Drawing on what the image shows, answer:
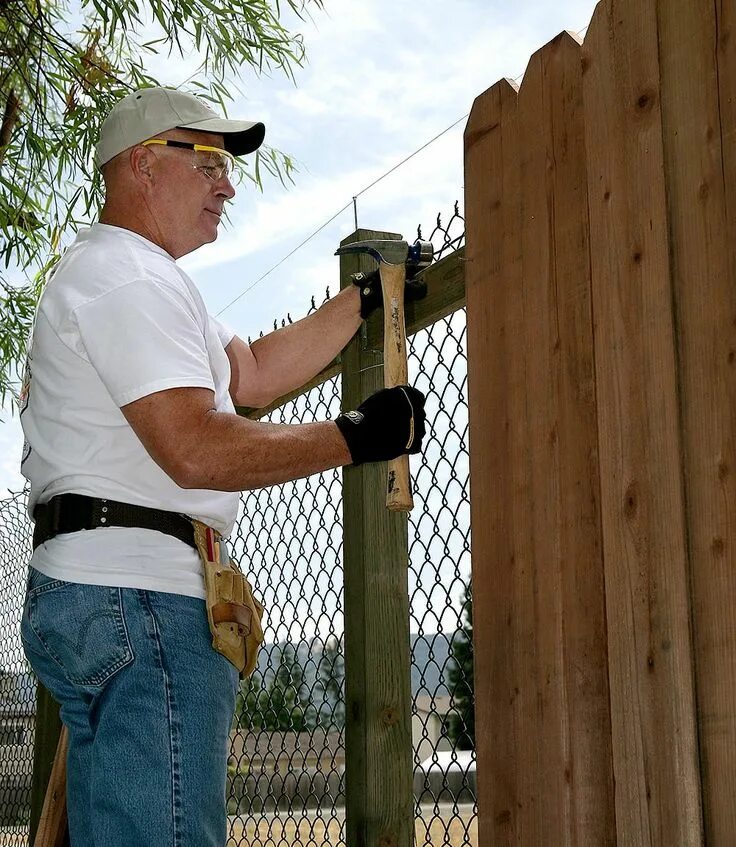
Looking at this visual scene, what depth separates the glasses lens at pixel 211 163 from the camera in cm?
267

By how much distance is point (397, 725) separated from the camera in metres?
2.48

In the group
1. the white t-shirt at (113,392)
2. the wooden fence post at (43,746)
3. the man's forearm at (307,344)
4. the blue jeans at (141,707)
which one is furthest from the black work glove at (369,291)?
the wooden fence post at (43,746)

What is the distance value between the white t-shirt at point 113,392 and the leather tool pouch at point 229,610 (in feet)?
0.11

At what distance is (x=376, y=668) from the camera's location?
2496 millimetres

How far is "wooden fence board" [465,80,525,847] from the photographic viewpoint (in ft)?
Answer: 6.62

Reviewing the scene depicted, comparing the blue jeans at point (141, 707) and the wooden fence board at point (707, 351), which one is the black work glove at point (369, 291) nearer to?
the blue jeans at point (141, 707)

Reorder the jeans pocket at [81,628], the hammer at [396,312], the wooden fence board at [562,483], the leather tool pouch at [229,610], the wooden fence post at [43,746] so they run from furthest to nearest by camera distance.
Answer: the wooden fence post at [43,746] < the hammer at [396,312] < the leather tool pouch at [229,610] < the jeans pocket at [81,628] < the wooden fence board at [562,483]

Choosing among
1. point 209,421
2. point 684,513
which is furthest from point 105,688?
point 684,513

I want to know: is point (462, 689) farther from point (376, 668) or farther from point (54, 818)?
point (54, 818)

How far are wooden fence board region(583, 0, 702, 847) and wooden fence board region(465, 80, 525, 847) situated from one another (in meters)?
0.27

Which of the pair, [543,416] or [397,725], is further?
[397,725]

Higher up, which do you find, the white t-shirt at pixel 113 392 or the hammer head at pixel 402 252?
the hammer head at pixel 402 252

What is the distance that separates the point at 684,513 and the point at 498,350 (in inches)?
23.7

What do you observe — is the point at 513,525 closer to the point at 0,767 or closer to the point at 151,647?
the point at 151,647
